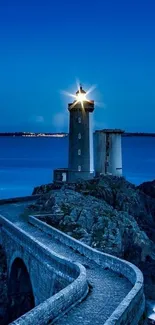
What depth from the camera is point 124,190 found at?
32.0m

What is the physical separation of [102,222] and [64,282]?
31.1 ft

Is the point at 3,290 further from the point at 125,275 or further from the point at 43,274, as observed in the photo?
the point at 125,275

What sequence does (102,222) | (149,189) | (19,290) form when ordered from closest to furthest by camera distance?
(19,290) < (102,222) < (149,189)

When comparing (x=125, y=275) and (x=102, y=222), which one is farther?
(x=102, y=222)

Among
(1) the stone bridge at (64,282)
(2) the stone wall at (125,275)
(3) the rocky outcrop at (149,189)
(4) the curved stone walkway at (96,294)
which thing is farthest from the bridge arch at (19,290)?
(3) the rocky outcrop at (149,189)

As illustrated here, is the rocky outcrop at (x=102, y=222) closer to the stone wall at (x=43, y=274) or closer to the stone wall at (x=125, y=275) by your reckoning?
the stone wall at (x=125, y=275)

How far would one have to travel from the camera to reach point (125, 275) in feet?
46.6

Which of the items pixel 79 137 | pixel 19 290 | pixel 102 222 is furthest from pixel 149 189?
pixel 19 290

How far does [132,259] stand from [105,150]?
16644 millimetres

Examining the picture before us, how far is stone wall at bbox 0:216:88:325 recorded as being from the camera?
10367 mm

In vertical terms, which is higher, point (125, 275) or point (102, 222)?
point (102, 222)

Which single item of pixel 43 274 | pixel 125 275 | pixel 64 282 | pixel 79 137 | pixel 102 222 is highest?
pixel 79 137

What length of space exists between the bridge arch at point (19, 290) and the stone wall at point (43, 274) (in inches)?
16.3

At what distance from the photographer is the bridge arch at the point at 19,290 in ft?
62.5
